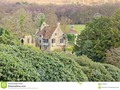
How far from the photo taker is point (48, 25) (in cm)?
1273

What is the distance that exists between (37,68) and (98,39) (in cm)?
902

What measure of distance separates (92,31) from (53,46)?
1.84 m

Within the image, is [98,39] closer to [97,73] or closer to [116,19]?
[116,19]

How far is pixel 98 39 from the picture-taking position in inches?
506

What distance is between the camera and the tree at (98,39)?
12275 millimetres

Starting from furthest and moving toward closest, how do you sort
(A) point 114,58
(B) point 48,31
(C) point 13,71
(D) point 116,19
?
(D) point 116,19, (B) point 48,31, (A) point 114,58, (C) point 13,71

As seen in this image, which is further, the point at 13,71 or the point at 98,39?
the point at 98,39

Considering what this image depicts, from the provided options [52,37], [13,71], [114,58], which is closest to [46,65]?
[13,71]

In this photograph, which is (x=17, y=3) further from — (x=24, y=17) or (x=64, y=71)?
(x=64, y=71)

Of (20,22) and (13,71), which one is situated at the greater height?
(13,71)

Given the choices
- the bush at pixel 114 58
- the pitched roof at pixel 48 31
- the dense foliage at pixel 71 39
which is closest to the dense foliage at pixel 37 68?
the bush at pixel 114 58

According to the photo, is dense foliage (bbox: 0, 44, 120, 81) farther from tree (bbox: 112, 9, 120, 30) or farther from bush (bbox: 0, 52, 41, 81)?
tree (bbox: 112, 9, 120, 30)

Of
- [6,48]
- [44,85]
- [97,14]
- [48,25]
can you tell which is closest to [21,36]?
[48,25]

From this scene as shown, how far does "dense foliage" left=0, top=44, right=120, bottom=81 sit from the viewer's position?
11.7 feet
